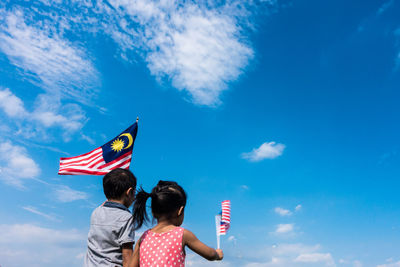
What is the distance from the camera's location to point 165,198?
3635mm

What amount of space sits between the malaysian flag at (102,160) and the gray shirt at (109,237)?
4.74 meters

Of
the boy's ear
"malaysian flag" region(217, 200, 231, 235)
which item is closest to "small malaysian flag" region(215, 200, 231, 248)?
"malaysian flag" region(217, 200, 231, 235)

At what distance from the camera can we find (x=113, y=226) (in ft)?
12.8

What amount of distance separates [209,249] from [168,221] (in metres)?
0.58

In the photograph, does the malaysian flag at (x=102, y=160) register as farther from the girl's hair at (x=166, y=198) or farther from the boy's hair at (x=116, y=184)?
the girl's hair at (x=166, y=198)

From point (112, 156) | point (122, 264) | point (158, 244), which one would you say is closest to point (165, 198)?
point (158, 244)

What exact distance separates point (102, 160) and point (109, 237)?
5262 millimetres

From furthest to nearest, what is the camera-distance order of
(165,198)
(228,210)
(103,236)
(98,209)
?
(228,210) → (98,209) → (103,236) → (165,198)

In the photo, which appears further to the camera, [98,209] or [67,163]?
[67,163]

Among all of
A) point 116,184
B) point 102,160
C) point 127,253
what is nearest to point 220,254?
point 127,253

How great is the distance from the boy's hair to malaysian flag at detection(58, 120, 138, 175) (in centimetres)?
453

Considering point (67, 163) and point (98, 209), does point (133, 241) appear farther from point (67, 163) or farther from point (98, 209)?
point (67, 163)

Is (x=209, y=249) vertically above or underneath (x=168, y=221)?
underneath

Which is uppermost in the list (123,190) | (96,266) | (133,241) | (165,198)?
(123,190)
